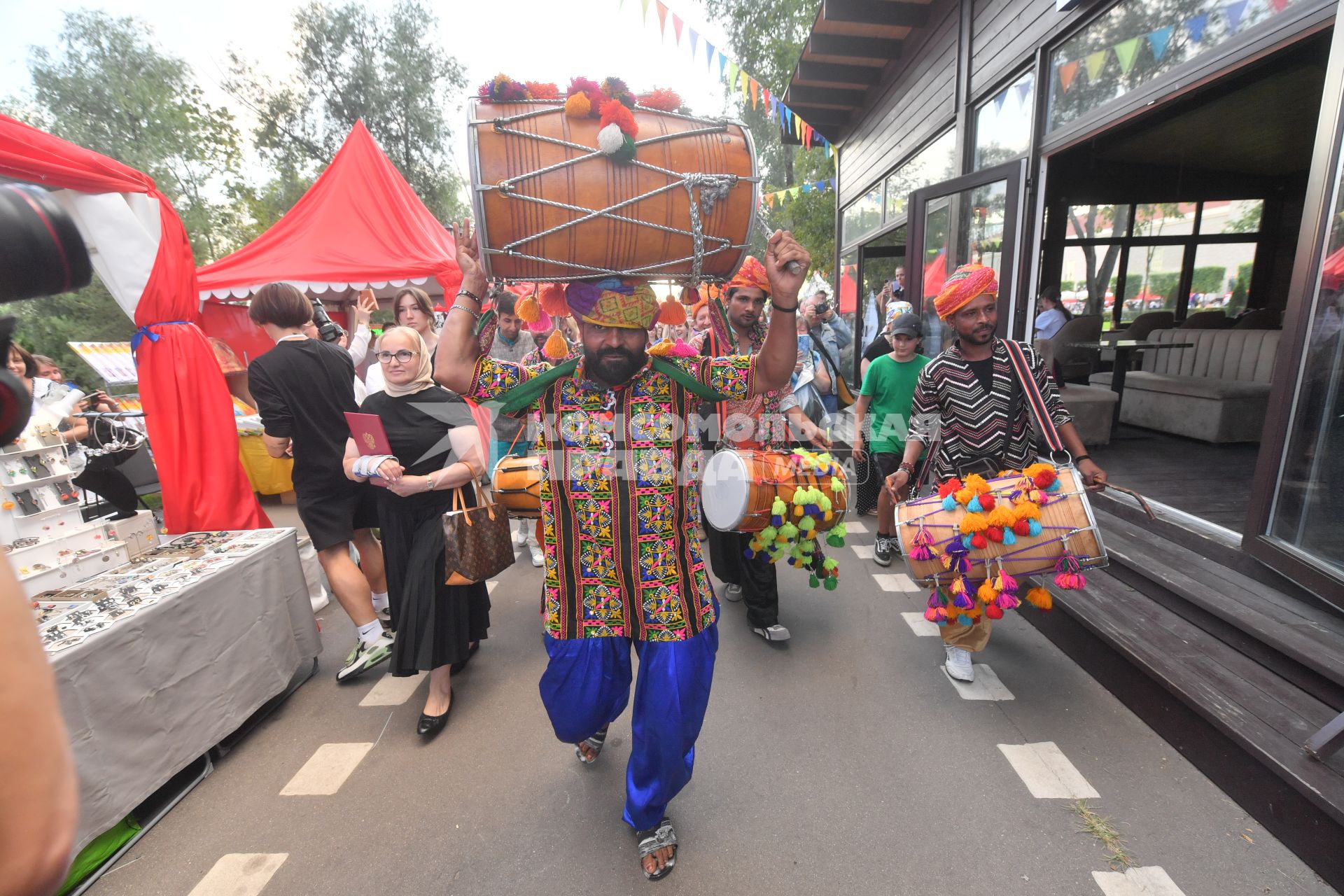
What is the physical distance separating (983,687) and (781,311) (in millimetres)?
2255

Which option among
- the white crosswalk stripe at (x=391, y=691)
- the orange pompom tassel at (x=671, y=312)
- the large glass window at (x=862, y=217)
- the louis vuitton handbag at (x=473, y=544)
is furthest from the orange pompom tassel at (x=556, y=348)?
the large glass window at (x=862, y=217)

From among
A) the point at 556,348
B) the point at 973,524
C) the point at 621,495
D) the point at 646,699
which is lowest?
the point at 646,699

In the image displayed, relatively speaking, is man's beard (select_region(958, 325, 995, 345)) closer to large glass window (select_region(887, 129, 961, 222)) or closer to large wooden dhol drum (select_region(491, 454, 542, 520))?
large wooden dhol drum (select_region(491, 454, 542, 520))

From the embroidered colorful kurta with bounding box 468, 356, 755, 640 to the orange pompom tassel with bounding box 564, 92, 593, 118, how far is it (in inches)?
28.5

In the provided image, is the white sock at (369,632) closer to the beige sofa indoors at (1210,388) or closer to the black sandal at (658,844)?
the black sandal at (658,844)

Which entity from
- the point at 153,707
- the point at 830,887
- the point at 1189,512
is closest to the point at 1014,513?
the point at 830,887

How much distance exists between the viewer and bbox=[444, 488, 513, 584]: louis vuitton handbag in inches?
97.9

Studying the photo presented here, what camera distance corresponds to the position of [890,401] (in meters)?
4.34

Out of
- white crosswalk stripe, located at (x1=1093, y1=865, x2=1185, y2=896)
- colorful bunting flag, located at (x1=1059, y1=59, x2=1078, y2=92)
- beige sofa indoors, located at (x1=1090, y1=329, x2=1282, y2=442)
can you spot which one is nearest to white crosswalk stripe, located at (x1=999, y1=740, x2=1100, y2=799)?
white crosswalk stripe, located at (x1=1093, y1=865, x2=1185, y2=896)

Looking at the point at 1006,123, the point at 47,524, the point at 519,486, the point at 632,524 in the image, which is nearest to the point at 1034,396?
the point at 632,524

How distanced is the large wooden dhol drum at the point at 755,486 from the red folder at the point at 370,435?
147 cm

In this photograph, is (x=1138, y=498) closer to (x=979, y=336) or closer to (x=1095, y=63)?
(x=979, y=336)

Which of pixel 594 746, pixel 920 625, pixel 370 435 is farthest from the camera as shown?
pixel 920 625

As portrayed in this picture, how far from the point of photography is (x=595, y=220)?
1.51 meters
